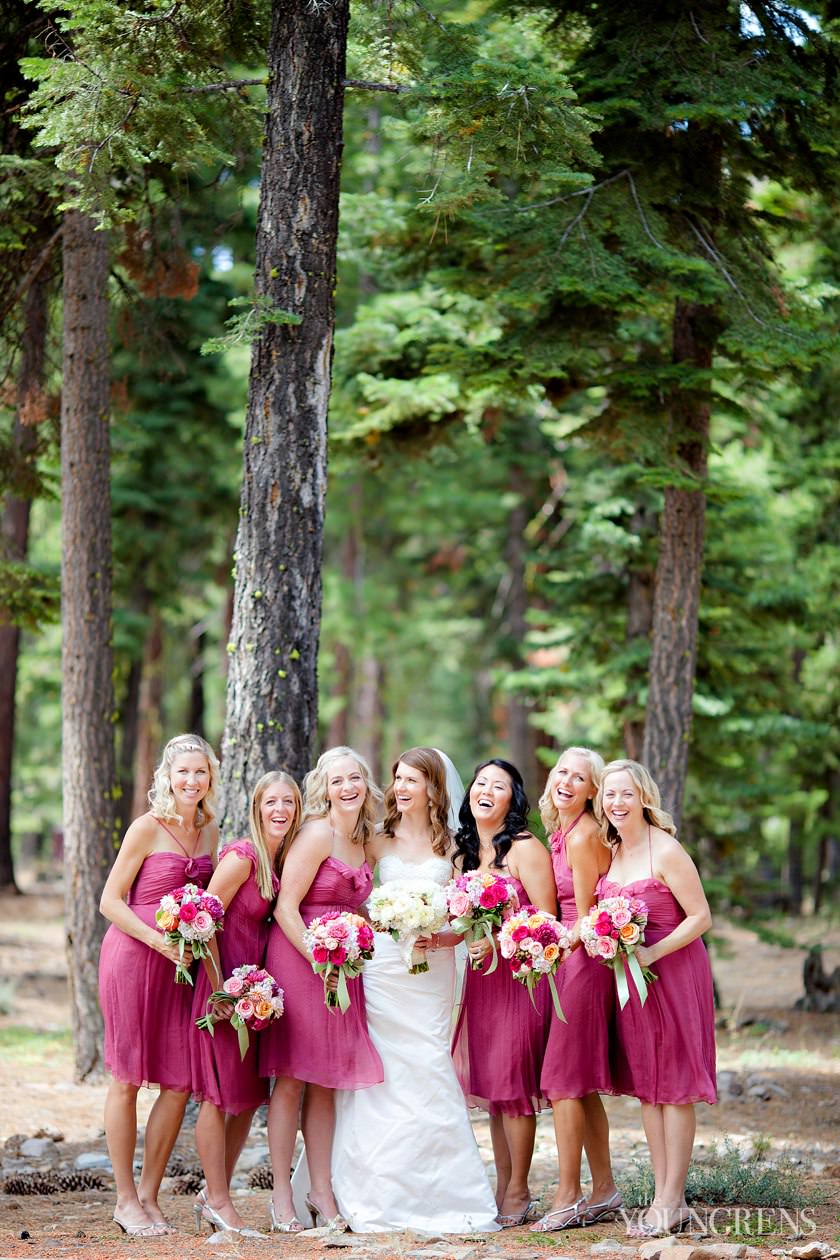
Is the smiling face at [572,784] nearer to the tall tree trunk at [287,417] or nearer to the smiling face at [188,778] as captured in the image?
the smiling face at [188,778]

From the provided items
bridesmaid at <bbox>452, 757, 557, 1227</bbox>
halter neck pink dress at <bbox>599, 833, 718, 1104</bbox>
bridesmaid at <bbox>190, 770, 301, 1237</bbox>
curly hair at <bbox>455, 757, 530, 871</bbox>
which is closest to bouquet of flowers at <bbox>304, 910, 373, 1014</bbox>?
bridesmaid at <bbox>190, 770, 301, 1237</bbox>

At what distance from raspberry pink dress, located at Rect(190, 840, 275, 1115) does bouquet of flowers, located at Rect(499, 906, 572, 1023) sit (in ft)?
3.89

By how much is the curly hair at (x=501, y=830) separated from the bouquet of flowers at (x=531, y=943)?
48cm

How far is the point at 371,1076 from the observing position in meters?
6.23

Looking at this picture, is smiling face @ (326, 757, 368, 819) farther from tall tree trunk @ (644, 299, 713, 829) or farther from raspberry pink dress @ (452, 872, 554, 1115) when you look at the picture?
tall tree trunk @ (644, 299, 713, 829)

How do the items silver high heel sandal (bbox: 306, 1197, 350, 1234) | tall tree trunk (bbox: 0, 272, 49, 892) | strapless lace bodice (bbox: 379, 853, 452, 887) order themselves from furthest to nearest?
tall tree trunk (bbox: 0, 272, 49, 892) → strapless lace bodice (bbox: 379, 853, 452, 887) → silver high heel sandal (bbox: 306, 1197, 350, 1234)

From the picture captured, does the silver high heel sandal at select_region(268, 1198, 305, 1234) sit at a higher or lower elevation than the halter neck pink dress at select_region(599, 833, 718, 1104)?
lower

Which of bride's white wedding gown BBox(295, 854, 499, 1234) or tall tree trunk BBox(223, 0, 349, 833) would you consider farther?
tall tree trunk BBox(223, 0, 349, 833)

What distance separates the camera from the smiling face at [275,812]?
6.32 metres

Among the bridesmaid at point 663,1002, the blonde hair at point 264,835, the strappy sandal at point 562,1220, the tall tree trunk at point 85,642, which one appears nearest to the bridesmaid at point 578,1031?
the strappy sandal at point 562,1220

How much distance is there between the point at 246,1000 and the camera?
5.98m

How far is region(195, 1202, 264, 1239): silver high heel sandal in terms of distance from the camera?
5918 millimetres

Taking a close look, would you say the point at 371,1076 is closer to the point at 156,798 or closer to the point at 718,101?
the point at 156,798

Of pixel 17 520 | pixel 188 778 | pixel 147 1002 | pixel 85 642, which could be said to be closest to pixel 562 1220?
pixel 147 1002
